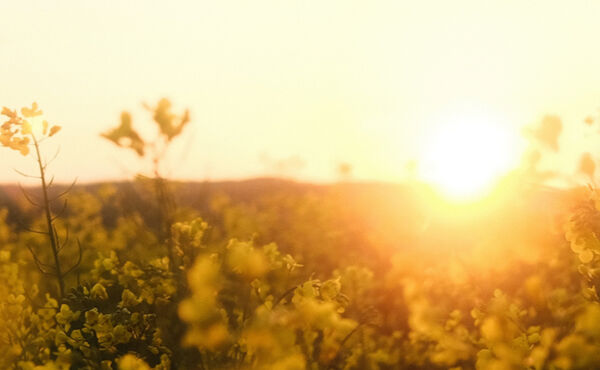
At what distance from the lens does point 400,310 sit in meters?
11.9

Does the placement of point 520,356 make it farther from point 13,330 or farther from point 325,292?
point 13,330

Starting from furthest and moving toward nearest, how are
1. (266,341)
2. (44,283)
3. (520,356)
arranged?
(44,283) → (520,356) → (266,341)

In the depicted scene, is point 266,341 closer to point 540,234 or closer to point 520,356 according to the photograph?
point 520,356

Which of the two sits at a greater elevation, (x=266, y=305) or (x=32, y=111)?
(x=32, y=111)

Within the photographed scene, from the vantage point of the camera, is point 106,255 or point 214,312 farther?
point 106,255

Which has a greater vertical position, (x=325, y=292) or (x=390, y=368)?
(x=325, y=292)

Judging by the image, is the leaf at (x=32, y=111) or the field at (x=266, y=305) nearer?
the field at (x=266, y=305)

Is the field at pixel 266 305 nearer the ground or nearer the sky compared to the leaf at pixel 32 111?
nearer the ground

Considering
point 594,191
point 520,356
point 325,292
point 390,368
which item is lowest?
point 390,368

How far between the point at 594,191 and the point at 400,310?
7936 mm

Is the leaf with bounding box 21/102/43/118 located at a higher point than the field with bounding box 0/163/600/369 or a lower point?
higher

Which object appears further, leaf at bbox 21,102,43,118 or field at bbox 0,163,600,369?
leaf at bbox 21,102,43,118

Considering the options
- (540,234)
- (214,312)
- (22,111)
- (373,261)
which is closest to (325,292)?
(214,312)

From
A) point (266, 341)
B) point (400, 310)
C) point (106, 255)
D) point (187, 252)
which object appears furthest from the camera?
point (400, 310)
